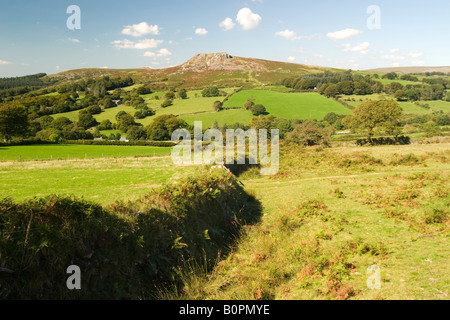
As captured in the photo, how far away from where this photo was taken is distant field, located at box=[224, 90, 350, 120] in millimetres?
93562

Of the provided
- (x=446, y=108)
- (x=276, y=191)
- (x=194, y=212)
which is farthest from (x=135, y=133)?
(x=446, y=108)

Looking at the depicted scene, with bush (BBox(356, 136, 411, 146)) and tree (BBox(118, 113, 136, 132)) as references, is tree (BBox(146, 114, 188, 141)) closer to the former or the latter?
tree (BBox(118, 113, 136, 132))

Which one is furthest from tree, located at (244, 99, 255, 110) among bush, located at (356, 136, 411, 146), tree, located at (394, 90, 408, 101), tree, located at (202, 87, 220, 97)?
tree, located at (394, 90, 408, 101)

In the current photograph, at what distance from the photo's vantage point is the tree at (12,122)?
2704 inches

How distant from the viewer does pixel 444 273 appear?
649 centimetres

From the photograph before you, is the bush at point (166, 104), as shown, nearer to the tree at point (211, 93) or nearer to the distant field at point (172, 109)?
the distant field at point (172, 109)

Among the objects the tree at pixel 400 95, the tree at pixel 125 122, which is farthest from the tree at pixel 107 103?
the tree at pixel 400 95

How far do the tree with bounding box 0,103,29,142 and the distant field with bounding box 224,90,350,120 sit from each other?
2592 inches

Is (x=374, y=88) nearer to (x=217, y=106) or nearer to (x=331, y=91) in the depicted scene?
(x=331, y=91)

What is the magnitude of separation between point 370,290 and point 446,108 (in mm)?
120038

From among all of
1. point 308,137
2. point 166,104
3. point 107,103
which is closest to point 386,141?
point 308,137

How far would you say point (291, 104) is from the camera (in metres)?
105

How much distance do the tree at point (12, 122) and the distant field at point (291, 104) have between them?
65.8 meters
